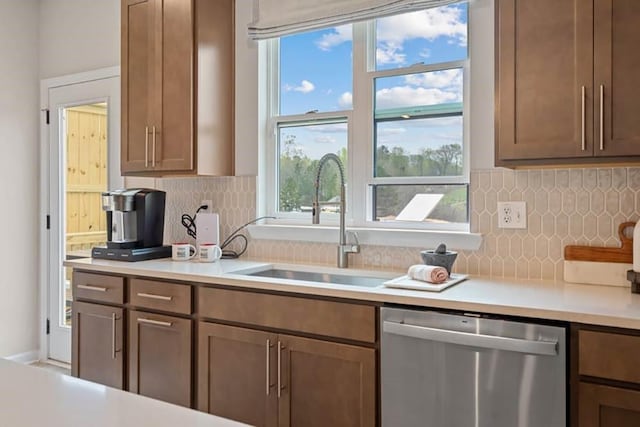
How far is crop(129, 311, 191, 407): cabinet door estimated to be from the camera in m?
2.51

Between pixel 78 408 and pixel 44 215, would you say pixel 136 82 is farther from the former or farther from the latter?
pixel 78 408

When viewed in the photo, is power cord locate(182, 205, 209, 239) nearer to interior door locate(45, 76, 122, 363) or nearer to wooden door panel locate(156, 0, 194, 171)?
wooden door panel locate(156, 0, 194, 171)

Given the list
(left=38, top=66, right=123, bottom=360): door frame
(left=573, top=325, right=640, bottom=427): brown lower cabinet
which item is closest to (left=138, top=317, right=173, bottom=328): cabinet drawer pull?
(left=573, top=325, right=640, bottom=427): brown lower cabinet

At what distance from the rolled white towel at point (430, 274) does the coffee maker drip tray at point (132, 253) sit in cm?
156

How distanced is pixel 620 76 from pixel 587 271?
762mm

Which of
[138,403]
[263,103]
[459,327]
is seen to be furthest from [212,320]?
[138,403]

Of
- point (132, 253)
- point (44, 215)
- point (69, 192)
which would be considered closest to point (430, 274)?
point (132, 253)

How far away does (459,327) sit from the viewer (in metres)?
1.82

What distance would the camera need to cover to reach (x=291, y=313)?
2193mm

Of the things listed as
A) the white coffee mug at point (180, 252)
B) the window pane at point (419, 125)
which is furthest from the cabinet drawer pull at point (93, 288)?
the window pane at point (419, 125)

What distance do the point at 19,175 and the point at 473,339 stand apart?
3648 millimetres

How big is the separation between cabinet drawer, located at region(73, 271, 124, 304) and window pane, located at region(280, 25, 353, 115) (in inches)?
52.1

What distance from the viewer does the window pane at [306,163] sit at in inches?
116

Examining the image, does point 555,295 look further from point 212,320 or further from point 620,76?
point 212,320
